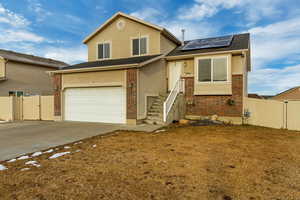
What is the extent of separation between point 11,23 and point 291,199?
19.5m

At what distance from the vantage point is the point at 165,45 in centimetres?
1291

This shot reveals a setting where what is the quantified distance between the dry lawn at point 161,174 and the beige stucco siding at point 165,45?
887cm

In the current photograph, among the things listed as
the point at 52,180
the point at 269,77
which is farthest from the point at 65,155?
the point at 269,77

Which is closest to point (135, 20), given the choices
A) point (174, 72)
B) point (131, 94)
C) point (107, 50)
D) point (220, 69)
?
point (107, 50)

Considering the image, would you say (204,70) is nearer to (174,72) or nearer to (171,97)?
(174,72)

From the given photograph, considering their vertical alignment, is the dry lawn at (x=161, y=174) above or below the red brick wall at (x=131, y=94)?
below

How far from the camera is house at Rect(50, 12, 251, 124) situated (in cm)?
969

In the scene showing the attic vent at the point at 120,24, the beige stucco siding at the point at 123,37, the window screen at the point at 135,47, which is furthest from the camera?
the attic vent at the point at 120,24

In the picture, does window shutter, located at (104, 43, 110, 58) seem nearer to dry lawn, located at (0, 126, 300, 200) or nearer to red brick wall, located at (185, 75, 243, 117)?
red brick wall, located at (185, 75, 243, 117)

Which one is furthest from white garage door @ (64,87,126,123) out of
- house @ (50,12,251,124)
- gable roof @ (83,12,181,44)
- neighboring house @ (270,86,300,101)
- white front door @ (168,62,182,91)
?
neighboring house @ (270,86,300,101)

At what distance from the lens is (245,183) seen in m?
2.96

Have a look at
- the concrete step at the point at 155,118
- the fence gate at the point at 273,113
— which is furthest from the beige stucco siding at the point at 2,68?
the fence gate at the point at 273,113

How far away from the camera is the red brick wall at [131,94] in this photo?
9367 mm

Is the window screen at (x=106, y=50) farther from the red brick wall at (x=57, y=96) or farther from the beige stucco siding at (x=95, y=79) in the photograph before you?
the red brick wall at (x=57, y=96)
